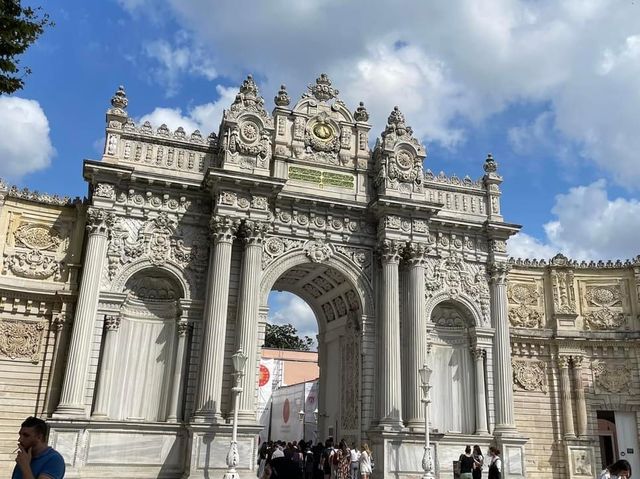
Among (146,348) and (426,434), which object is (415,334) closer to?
(426,434)

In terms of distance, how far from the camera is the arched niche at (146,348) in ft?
71.7

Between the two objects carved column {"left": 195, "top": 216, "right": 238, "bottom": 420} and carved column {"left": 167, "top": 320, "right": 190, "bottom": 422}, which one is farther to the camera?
carved column {"left": 167, "top": 320, "right": 190, "bottom": 422}

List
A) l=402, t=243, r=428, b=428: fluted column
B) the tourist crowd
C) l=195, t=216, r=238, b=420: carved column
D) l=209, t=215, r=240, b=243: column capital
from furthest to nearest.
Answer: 1. l=402, t=243, r=428, b=428: fluted column
2. l=209, t=215, r=240, b=243: column capital
3. l=195, t=216, r=238, b=420: carved column
4. the tourist crowd

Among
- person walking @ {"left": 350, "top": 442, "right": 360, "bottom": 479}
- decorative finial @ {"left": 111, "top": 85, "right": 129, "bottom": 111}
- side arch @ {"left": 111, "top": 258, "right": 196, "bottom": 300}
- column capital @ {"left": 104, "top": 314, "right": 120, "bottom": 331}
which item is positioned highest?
decorative finial @ {"left": 111, "top": 85, "right": 129, "bottom": 111}

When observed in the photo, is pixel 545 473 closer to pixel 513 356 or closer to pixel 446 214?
pixel 513 356

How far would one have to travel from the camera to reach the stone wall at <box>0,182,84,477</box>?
847 inches

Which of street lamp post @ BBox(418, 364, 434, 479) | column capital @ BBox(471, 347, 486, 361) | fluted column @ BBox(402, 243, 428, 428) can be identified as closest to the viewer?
street lamp post @ BBox(418, 364, 434, 479)

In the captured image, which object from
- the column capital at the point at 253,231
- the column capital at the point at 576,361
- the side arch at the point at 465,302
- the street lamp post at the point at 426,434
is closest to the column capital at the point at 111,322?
the column capital at the point at 253,231

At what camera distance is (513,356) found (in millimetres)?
29141

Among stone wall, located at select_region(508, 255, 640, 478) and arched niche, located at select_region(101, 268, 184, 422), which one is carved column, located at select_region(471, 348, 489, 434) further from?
arched niche, located at select_region(101, 268, 184, 422)

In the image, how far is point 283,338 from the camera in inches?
2872

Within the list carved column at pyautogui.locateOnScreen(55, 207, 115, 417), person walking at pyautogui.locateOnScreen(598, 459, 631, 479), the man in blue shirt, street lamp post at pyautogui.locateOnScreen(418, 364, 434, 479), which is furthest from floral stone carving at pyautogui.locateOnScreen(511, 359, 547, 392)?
the man in blue shirt

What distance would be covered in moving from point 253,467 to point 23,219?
12.7m

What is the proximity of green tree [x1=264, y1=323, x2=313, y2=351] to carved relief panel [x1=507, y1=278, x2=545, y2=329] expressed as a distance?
43.7m
